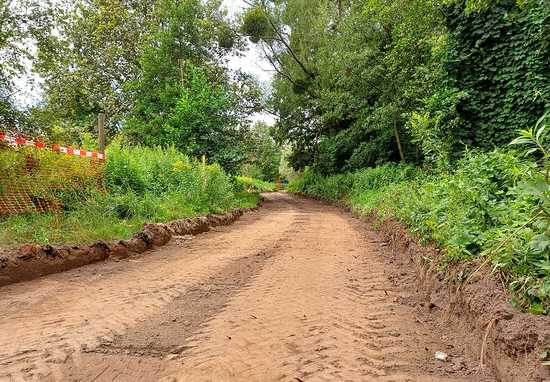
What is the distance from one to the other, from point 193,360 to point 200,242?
18.0 feet

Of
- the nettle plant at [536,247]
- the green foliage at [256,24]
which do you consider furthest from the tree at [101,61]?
the nettle plant at [536,247]

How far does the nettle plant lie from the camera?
2.71 meters

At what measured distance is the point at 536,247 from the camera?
2.92 m

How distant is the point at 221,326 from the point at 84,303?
164 cm

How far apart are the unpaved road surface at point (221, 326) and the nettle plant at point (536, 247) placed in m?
0.69

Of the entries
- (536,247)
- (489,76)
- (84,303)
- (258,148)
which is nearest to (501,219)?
(536,247)

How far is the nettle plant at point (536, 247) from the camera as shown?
2.71 m

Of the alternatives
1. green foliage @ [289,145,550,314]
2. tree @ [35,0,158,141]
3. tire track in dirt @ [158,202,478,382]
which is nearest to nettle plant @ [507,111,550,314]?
green foliage @ [289,145,550,314]

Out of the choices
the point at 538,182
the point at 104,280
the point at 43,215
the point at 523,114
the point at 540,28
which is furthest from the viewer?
the point at 523,114

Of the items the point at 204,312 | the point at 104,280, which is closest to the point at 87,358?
the point at 204,312

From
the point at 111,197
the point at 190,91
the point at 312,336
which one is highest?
the point at 190,91

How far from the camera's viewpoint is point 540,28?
30.9 feet

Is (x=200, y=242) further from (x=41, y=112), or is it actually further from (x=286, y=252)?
(x=41, y=112)

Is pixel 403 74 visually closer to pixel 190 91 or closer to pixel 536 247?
pixel 190 91
